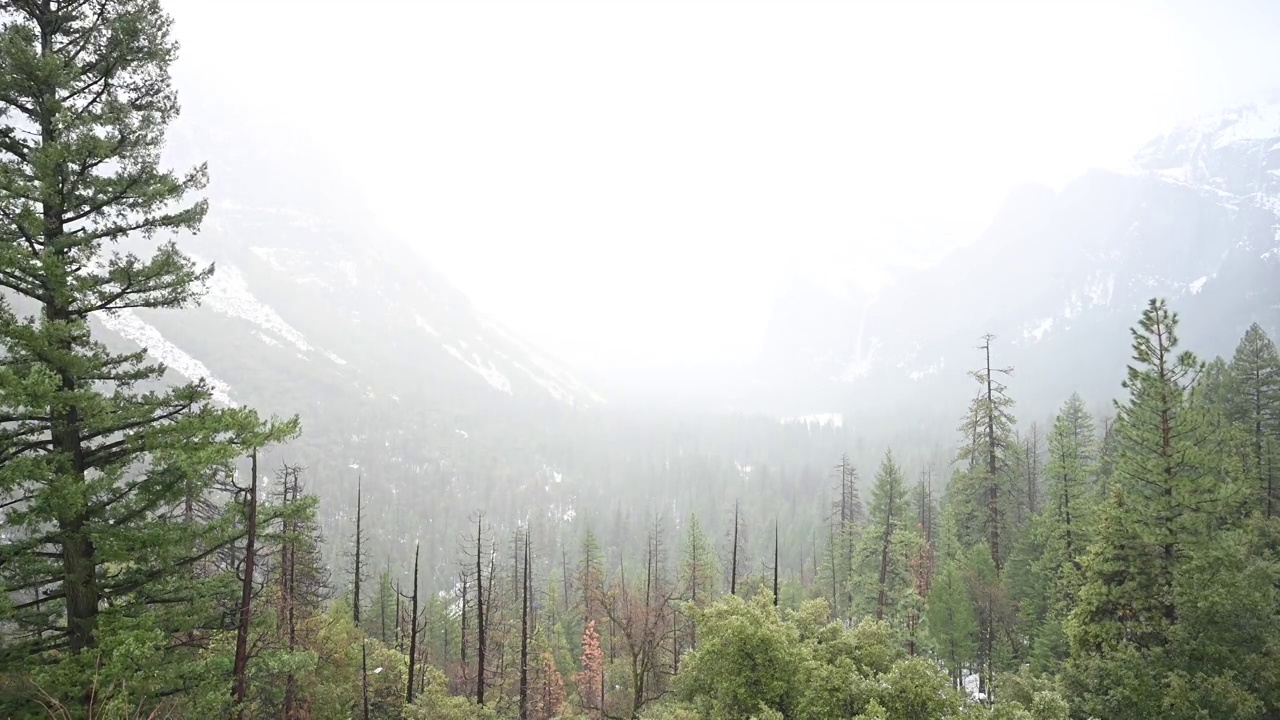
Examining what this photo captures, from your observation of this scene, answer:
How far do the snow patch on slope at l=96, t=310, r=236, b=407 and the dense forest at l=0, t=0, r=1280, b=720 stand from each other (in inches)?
7604

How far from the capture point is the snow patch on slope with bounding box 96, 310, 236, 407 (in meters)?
176

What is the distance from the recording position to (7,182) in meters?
9.48

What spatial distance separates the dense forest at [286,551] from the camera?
32.1 ft

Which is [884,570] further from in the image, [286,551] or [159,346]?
[159,346]

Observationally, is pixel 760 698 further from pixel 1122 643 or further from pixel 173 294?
pixel 173 294

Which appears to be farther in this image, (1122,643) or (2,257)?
(1122,643)

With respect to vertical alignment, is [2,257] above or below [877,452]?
above

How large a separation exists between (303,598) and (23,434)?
62.7ft

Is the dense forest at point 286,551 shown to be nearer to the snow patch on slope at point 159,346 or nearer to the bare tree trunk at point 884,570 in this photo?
the bare tree trunk at point 884,570

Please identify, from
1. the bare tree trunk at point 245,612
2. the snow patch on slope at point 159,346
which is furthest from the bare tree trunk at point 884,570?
the snow patch on slope at point 159,346

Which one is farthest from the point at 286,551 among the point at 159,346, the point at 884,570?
the point at 159,346

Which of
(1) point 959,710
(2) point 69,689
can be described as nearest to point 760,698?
(1) point 959,710

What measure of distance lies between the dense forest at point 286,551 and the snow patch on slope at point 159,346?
19315 centimetres

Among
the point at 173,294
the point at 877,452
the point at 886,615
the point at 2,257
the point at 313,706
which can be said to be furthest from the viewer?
the point at 877,452
